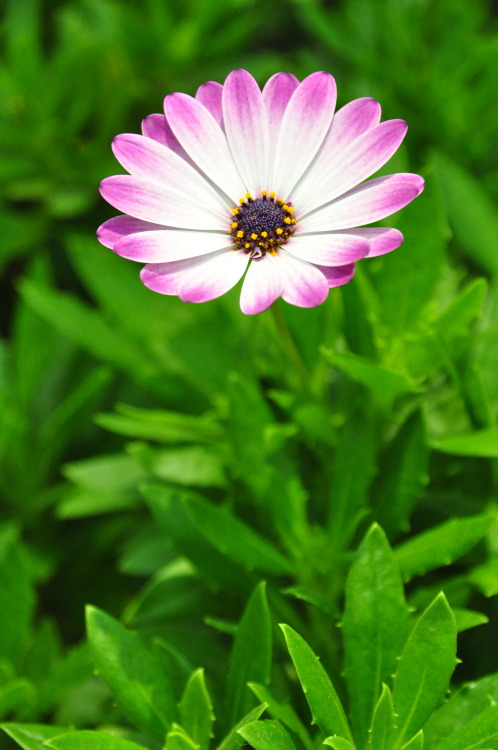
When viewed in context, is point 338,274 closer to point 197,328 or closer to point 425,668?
point 425,668

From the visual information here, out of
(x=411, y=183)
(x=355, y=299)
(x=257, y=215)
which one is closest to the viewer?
(x=411, y=183)

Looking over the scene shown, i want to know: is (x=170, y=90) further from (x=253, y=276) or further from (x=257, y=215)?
(x=253, y=276)

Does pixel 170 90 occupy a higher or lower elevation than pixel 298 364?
higher

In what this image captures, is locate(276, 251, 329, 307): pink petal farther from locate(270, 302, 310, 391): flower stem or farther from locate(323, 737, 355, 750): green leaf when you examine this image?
locate(323, 737, 355, 750): green leaf

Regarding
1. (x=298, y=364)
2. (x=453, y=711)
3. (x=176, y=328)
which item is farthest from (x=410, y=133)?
(x=453, y=711)

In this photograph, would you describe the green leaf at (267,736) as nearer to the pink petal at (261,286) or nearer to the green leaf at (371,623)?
the green leaf at (371,623)

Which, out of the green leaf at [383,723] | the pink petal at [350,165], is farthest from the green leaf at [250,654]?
the pink petal at [350,165]

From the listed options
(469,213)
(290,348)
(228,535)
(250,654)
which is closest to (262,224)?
(290,348)
